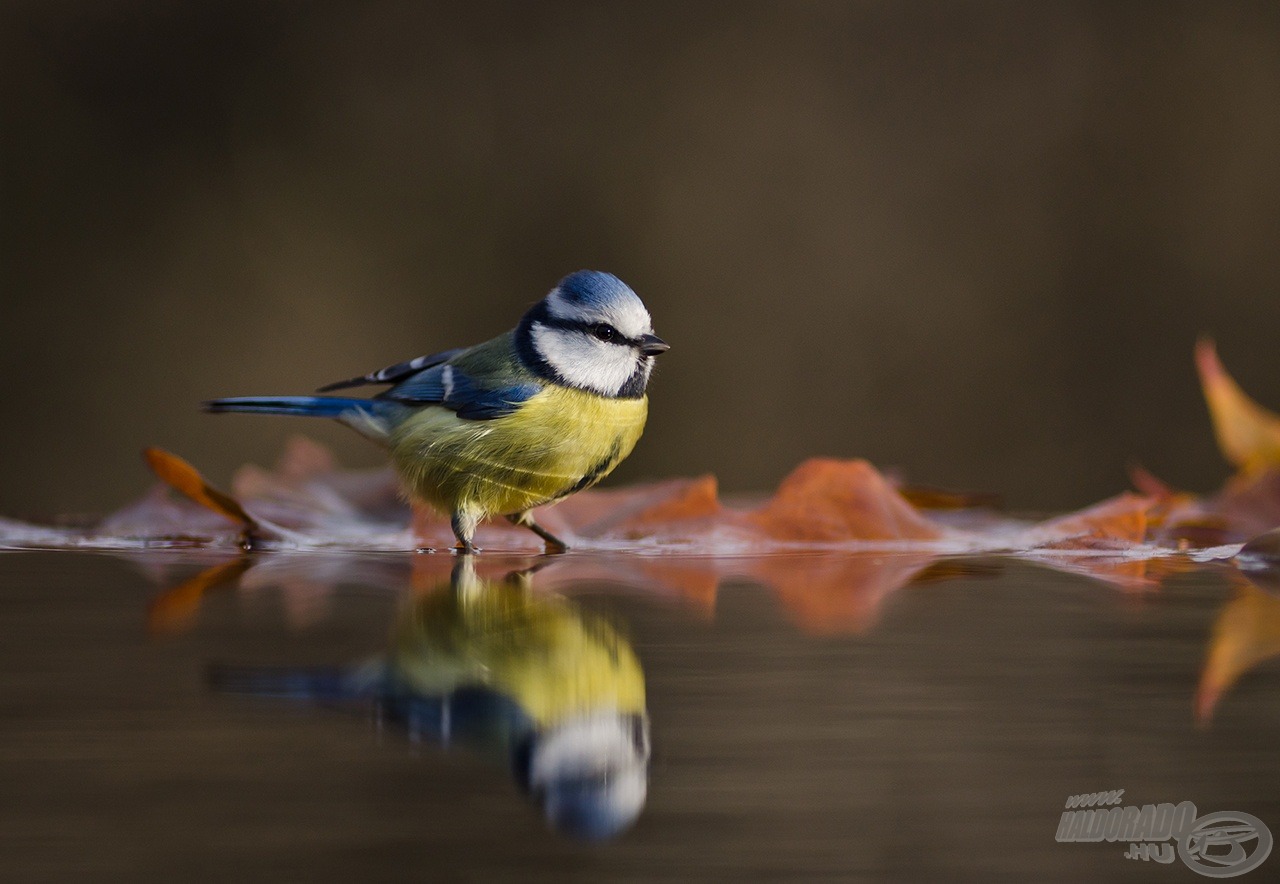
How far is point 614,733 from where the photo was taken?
36 centimetres

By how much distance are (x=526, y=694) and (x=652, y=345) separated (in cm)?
82

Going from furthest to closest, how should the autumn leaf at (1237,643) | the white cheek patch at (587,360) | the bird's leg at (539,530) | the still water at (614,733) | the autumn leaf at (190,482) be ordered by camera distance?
the white cheek patch at (587,360), the bird's leg at (539,530), the autumn leaf at (190,482), the autumn leaf at (1237,643), the still water at (614,733)

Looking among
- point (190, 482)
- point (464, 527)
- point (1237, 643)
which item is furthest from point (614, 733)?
point (464, 527)

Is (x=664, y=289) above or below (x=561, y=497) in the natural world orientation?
above

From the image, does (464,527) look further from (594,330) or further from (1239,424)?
(1239,424)

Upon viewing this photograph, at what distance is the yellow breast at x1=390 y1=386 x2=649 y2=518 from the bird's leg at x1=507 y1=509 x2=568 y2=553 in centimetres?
3

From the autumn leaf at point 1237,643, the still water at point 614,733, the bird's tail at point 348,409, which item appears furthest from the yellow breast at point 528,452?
the autumn leaf at point 1237,643

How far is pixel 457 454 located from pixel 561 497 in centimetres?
10

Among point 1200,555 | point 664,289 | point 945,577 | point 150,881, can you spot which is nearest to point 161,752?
point 150,881

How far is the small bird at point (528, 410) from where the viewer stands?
1151mm

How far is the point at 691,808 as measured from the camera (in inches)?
11.8

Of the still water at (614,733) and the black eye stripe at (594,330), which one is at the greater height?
the black eye stripe at (594,330)

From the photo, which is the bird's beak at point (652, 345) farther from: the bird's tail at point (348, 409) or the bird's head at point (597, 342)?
the bird's tail at point (348, 409)

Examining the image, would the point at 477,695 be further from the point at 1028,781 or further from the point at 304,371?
the point at 304,371
